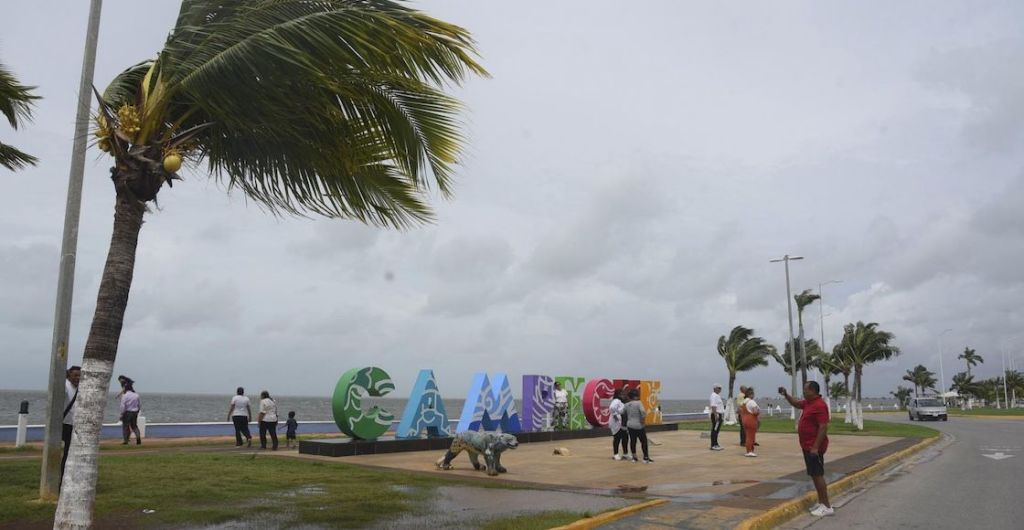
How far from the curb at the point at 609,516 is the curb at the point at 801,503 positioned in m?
1.29

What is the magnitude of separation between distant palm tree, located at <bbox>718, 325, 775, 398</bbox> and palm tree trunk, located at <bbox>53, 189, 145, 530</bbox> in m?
39.0

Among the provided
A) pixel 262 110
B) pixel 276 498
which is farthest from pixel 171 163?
pixel 276 498

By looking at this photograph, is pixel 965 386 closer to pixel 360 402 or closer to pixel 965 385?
pixel 965 385

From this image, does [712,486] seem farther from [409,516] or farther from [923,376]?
[923,376]

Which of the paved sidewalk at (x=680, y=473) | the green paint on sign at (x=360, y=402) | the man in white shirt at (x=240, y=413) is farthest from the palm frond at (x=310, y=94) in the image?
the man in white shirt at (x=240, y=413)

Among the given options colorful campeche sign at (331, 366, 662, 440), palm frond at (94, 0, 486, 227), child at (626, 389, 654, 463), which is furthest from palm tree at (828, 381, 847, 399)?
palm frond at (94, 0, 486, 227)

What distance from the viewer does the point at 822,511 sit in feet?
32.4

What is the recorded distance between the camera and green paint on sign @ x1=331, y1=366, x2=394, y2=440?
16.0 metres

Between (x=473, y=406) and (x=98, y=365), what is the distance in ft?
42.2

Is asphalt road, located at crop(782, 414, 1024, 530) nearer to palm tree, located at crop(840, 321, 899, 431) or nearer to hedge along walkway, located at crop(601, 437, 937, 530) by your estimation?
hedge along walkway, located at crop(601, 437, 937, 530)

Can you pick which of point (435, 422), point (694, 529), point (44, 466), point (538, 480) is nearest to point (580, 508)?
point (694, 529)

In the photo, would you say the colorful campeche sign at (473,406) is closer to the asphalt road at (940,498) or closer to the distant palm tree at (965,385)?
the asphalt road at (940,498)

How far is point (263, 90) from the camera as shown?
6680mm

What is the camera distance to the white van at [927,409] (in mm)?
46438
